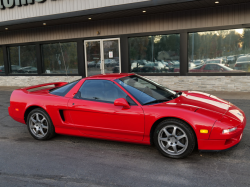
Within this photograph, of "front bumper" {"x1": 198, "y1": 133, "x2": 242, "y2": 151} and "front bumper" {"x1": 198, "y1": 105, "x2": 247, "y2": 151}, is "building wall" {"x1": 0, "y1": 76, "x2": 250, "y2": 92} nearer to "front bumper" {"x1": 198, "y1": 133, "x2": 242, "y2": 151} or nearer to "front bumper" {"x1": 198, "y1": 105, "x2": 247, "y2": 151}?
"front bumper" {"x1": 198, "y1": 105, "x2": 247, "y2": 151}

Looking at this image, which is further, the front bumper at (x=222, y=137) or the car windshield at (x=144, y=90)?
the car windshield at (x=144, y=90)

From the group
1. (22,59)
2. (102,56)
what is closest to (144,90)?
(102,56)

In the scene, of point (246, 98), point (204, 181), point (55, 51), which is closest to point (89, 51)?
point (55, 51)

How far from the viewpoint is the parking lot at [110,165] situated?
3.21 m

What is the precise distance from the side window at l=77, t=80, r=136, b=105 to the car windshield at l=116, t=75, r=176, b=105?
0.14m

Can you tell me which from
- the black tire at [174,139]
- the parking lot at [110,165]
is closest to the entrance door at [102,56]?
the parking lot at [110,165]

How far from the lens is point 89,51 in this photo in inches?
510

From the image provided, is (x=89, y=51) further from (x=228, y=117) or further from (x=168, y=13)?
(x=228, y=117)

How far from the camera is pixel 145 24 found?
1121 cm

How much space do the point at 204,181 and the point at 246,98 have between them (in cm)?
634

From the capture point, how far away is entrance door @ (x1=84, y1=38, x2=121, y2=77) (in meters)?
12.3

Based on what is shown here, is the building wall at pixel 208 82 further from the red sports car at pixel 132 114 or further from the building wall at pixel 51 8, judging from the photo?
the red sports car at pixel 132 114

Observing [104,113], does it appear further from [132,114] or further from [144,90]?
[144,90]

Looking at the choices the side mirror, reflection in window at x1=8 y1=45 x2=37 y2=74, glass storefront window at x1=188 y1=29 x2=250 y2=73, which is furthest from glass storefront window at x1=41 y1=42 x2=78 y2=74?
the side mirror
